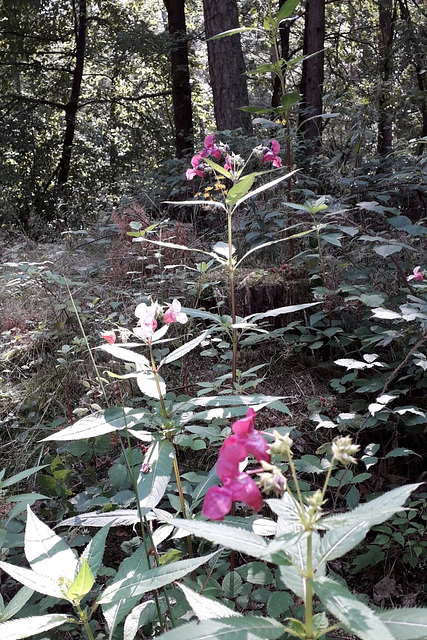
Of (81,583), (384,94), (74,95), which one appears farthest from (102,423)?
(74,95)

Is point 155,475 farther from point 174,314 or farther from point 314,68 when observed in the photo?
point 314,68

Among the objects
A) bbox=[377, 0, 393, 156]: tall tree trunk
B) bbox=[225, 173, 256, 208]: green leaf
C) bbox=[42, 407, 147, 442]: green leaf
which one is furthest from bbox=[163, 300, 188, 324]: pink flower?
bbox=[377, 0, 393, 156]: tall tree trunk

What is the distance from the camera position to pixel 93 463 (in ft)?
7.43

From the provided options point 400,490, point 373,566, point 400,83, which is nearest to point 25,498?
point 400,490

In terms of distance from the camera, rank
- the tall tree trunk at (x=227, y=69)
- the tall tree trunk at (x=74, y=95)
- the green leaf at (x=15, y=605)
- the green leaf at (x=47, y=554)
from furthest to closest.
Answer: the tall tree trunk at (x=74, y=95), the tall tree trunk at (x=227, y=69), the green leaf at (x=15, y=605), the green leaf at (x=47, y=554)

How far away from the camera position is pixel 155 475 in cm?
116

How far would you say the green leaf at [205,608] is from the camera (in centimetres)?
87

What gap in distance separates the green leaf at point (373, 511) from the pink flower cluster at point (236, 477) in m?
0.10

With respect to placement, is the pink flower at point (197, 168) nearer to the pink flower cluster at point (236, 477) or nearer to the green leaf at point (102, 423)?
the green leaf at point (102, 423)

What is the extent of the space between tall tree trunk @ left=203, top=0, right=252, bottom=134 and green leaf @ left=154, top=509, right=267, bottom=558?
541cm

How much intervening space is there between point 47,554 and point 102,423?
11.0 inches

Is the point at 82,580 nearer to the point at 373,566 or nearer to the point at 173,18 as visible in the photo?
the point at 373,566

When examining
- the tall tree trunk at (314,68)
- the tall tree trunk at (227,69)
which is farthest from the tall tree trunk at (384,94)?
the tall tree trunk at (227,69)

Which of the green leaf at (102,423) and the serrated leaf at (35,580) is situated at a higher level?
the green leaf at (102,423)
